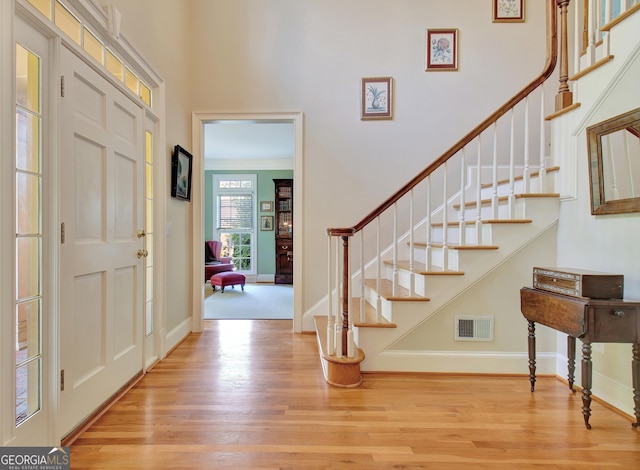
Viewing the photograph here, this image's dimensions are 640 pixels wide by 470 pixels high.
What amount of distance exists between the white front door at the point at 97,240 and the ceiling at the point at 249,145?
4.76 ft

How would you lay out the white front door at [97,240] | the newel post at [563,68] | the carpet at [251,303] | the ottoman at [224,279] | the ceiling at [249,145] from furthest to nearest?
the ottoman at [224,279] → the ceiling at [249,145] → the carpet at [251,303] → the newel post at [563,68] → the white front door at [97,240]

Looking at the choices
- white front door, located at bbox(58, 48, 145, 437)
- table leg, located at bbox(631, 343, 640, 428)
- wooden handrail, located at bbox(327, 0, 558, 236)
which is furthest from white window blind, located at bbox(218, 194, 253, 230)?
table leg, located at bbox(631, 343, 640, 428)

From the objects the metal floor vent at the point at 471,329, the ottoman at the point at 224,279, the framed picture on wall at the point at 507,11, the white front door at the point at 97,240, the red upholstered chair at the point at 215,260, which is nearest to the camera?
the white front door at the point at 97,240

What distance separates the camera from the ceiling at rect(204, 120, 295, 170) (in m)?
4.52

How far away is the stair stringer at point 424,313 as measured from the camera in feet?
7.32

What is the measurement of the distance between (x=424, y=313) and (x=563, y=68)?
80.0 inches

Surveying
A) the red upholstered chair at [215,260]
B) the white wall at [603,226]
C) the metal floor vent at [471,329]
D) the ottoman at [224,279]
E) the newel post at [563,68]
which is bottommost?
the ottoman at [224,279]

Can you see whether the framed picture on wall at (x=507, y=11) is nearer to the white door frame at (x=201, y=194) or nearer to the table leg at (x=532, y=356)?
the white door frame at (x=201, y=194)

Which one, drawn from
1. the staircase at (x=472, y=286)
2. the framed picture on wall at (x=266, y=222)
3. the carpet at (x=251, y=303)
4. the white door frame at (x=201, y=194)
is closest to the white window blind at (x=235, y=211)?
the framed picture on wall at (x=266, y=222)

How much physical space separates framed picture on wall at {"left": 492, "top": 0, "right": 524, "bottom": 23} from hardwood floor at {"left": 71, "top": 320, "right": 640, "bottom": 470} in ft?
11.0

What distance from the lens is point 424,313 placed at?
2.24 meters

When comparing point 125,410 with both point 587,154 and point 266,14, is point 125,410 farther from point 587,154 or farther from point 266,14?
point 266,14

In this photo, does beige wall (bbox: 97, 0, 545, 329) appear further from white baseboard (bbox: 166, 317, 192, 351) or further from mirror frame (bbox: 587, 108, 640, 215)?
mirror frame (bbox: 587, 108, 640, 215)

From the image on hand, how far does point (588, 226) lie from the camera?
1985 millimetres
